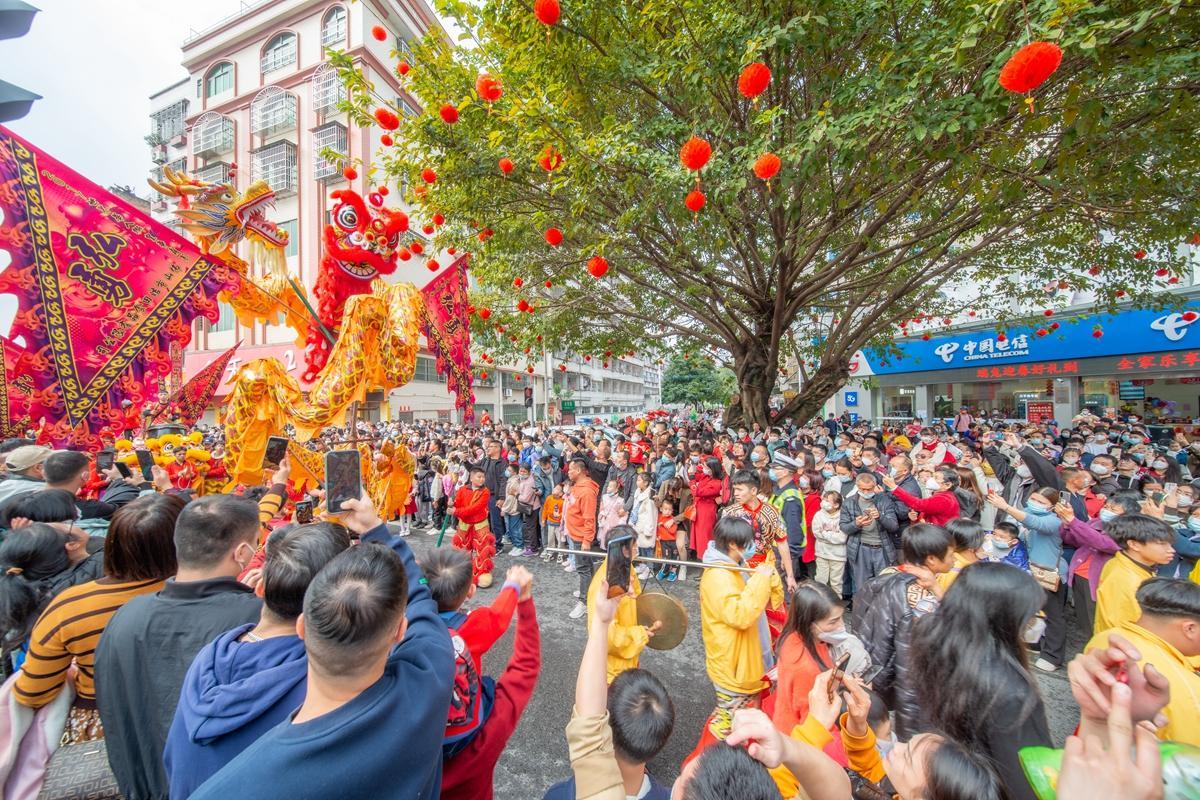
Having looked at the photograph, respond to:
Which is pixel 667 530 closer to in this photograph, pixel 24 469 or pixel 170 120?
pixel 24 469

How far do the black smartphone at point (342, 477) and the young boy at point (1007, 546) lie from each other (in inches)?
174

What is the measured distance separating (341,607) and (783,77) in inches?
266

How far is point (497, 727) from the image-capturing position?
62.2 inches

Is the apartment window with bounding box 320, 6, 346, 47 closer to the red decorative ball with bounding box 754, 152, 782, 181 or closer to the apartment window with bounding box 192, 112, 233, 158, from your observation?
the apartment window with bounding box 192, 112, 233, 158

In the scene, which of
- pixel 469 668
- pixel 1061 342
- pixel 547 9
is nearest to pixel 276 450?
pixel 469 668

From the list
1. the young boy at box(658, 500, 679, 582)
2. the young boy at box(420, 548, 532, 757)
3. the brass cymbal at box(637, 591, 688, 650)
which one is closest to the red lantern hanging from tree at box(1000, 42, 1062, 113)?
the brass cymbal at box(637, 591, 688, 650)

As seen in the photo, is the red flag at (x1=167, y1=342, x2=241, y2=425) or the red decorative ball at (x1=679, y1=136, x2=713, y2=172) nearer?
the red decorative ball at (x1=679, y1=136, x2=713, y2=172)

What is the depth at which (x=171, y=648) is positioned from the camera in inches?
56.7

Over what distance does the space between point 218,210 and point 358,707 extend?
400 centimetres

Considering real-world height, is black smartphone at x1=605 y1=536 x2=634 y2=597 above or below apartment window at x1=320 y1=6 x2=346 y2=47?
below

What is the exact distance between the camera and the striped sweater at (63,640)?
5.26 feet

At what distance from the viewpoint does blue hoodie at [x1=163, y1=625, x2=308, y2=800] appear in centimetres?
109

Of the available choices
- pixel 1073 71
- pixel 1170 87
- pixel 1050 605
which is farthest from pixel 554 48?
pixel 1050 605

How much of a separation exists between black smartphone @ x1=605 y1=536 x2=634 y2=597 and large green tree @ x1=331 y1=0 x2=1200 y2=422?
3.91 meters
